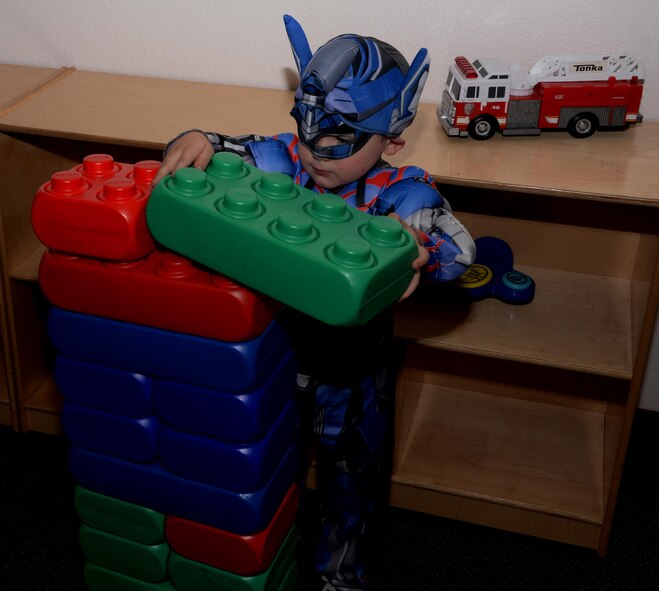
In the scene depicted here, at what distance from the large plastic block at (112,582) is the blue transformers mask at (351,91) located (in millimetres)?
771

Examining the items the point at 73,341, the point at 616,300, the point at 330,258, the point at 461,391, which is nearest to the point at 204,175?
the point at 330,258

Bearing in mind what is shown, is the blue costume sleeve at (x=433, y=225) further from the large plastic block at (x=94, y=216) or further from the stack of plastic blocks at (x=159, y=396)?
the large plastic block at (x=94, y=216)

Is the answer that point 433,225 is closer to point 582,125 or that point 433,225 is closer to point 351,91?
point 351,91

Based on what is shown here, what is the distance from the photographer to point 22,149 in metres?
1.84

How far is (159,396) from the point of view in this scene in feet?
4.19

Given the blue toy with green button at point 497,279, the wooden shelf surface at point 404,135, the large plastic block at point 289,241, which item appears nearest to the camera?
the large plastic block at point 289,241

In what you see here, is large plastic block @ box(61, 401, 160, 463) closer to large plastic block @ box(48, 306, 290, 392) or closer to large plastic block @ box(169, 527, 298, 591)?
large plastic block @ box(48, 306, 290, 392)

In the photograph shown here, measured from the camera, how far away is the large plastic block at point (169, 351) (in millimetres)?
1207

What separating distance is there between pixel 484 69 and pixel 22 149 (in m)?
0.97

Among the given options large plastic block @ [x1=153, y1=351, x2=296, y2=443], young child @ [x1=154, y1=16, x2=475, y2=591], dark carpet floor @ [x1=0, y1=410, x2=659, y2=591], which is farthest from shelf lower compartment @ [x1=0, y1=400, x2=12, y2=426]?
large plastic block @ [x1=153, y1=351, x2=296, y2=443]

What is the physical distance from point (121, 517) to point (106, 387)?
0.82 ft

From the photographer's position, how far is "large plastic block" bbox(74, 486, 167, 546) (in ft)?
4.57

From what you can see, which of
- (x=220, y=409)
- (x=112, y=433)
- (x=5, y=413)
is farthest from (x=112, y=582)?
(x=5, y=413)

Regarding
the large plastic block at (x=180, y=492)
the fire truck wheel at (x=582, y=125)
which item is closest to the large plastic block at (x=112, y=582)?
the large plastic block at (x=180, y=492)
